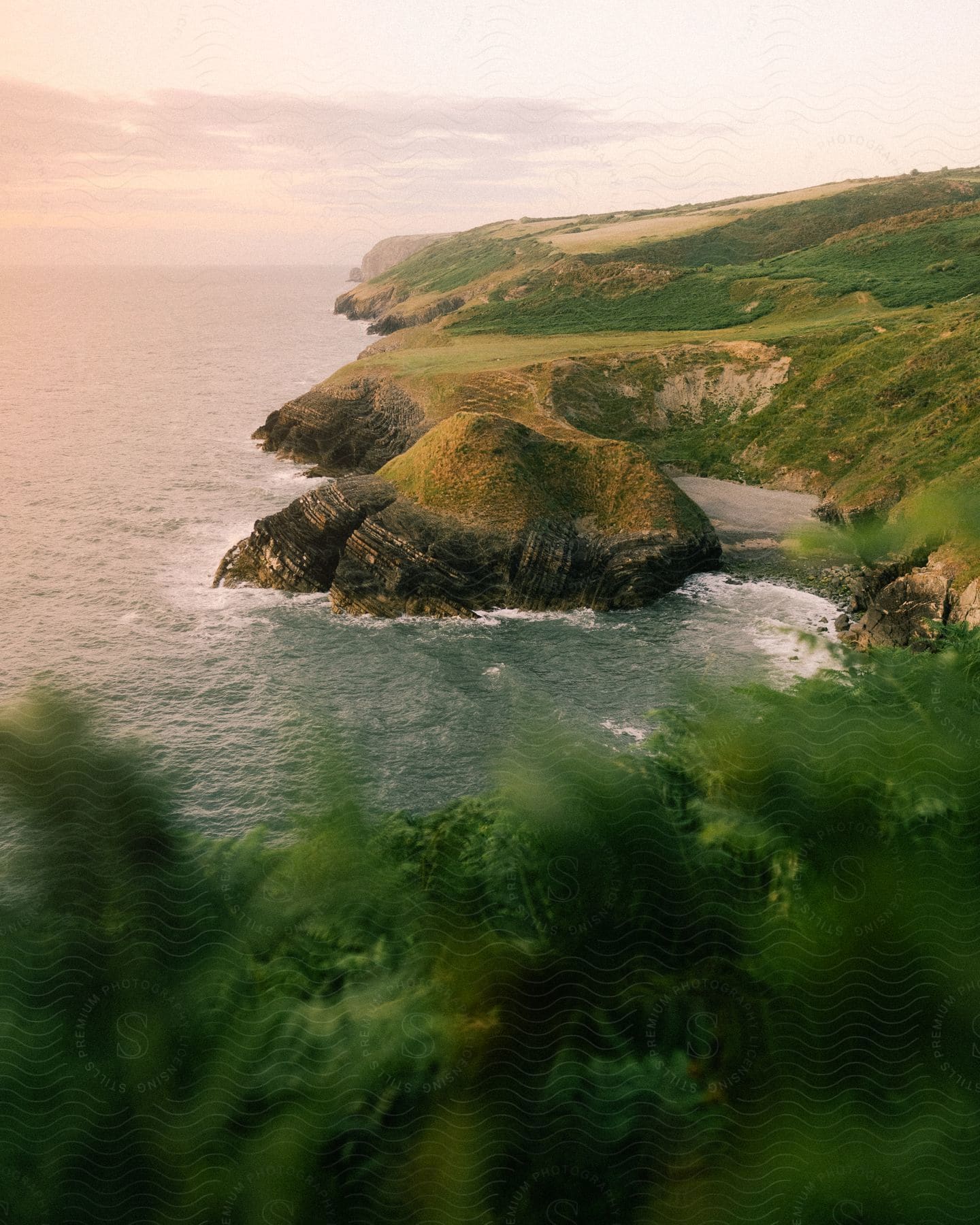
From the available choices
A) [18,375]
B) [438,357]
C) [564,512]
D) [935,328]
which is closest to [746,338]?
[935,328]

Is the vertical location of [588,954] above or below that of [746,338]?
below

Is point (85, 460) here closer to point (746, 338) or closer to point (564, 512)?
point (564, 512)

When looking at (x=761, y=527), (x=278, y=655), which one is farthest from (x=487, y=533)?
(x=761, y=527)

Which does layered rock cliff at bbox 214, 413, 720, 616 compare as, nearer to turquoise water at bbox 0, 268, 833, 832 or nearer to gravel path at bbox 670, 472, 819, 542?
turquoise water at bbox 0, 268, 833, 832

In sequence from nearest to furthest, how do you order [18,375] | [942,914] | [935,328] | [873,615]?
[942,914] → [873,615] → [935,328] → [18,375]

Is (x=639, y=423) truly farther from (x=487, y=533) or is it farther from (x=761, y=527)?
(x=487, y=533)

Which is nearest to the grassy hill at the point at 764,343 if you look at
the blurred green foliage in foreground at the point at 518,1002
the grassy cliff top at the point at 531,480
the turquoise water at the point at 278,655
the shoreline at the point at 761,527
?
the shoreline at the point at 761,527

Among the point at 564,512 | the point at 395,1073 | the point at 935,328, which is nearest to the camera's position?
the point at 395,1073
